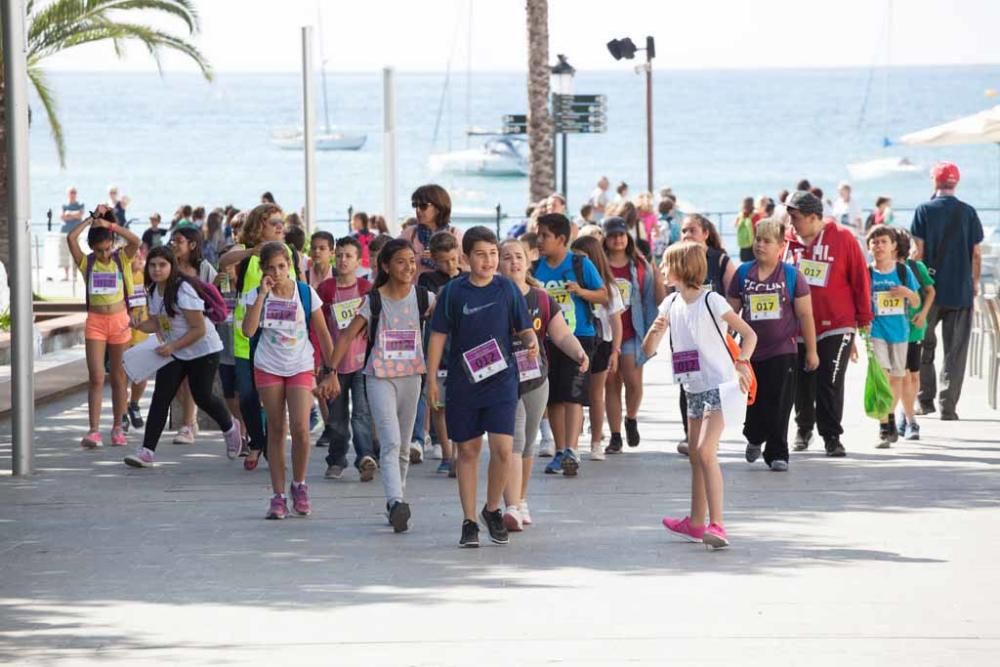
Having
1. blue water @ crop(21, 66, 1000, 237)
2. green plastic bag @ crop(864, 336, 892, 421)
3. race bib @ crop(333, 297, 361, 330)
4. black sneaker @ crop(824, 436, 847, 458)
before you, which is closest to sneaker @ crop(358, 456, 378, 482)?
race bib @ crop(333, 297, 361, 330)

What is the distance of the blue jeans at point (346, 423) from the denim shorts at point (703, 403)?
2.95 m

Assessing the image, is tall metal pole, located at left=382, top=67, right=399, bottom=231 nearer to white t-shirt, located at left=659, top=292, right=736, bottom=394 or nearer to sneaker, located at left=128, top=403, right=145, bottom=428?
sneaker, located at left=128, top=403, right=145, bottom=428

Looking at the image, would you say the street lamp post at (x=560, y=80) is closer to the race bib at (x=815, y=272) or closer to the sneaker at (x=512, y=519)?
the race bib at (x=815, y=272)

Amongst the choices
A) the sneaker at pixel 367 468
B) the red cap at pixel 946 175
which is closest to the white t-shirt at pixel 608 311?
the sneaker at pixel 367 468

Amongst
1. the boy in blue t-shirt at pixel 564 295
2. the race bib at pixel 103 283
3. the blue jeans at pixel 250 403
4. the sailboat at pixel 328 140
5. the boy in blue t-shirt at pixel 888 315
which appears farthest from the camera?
the sailboat at pixel 328 140

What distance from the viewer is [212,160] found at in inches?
5182

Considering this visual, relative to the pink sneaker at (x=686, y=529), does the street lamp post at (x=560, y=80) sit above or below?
above

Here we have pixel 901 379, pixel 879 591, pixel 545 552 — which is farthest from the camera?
pixel 901 379

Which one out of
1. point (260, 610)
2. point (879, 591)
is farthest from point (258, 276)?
point (879, 591)

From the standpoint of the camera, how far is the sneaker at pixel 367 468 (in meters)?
11.4

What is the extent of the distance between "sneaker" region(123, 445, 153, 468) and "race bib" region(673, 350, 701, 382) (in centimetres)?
436

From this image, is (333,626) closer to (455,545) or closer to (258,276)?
(455,545)

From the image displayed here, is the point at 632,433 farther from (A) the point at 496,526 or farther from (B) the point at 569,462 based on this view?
(A) the point at 496,526

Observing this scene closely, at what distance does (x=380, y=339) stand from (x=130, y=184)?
98.3m
